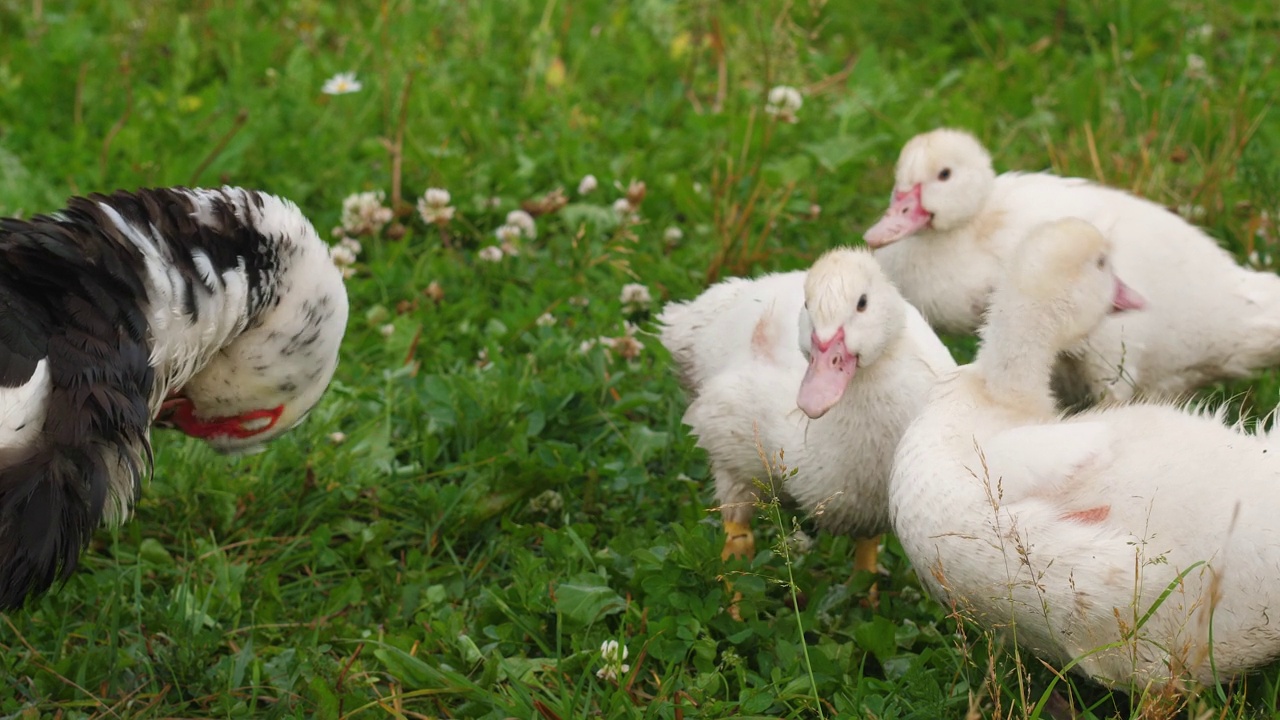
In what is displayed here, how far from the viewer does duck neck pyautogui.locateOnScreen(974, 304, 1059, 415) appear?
3.28 meters

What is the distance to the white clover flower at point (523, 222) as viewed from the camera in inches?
210

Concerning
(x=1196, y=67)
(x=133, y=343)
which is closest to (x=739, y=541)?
(x=133, y=343)

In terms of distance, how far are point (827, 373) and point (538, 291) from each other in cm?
190

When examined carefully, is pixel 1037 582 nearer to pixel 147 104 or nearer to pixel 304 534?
pixel 304 534

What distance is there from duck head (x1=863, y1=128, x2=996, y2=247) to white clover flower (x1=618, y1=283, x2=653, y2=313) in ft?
3.03

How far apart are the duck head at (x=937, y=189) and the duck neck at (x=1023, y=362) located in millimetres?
1042

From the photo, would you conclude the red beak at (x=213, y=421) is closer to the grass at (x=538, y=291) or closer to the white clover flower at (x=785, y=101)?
the grass at (x=538, y=291)

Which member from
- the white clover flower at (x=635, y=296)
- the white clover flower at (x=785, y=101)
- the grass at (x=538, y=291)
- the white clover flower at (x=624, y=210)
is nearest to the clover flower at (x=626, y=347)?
the grass at (x=538, y=291)

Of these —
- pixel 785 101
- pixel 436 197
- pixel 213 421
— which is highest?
pixel 785 101

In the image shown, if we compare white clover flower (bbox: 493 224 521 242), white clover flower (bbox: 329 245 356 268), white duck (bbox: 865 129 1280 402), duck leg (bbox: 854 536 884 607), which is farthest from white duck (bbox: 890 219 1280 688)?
white clover flower (bbox: 329 245 356 268)

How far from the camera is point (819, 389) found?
329cm

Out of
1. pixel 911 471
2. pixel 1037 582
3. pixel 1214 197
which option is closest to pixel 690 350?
pixel 911 471

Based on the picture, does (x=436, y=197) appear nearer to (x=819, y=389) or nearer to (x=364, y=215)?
(x=364, y=215)

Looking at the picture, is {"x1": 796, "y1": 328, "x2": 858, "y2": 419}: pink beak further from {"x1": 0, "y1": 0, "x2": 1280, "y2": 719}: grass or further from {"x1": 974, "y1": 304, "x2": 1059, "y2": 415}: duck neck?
{"x1": 0, "y1": 0, "x2": 1280, "y2": 719}: grass
